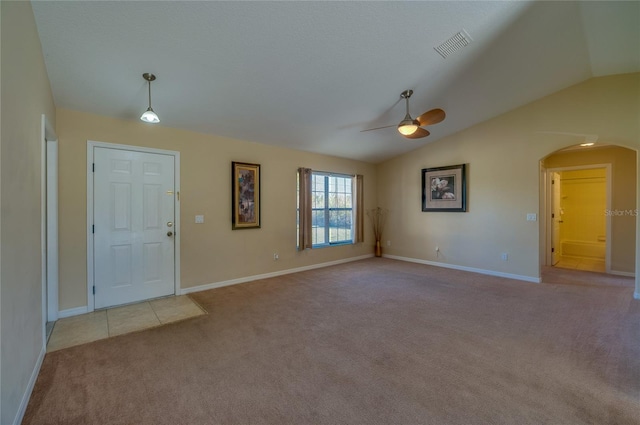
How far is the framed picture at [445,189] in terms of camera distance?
5.54 metres

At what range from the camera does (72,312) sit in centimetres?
330

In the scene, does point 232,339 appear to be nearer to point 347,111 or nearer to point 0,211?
point 0,211

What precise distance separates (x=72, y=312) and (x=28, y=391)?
5.71 ft

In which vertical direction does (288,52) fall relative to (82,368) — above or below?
above

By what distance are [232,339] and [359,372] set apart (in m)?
1.29

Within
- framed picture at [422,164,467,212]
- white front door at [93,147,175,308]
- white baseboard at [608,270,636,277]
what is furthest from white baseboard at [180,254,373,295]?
white baseboard at [608,270,636,277]

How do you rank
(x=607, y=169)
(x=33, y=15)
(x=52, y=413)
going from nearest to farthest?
1. (x=52, y=413)
2. (x=33, y=15)
3. (x=607, y=169)

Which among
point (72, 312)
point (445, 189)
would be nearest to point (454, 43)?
point (445, 189)

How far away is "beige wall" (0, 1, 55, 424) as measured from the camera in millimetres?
1522

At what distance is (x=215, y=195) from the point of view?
4383 millimetres

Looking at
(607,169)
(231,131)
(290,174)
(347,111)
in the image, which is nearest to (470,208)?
(607,169)

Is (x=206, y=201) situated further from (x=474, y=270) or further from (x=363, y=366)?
(x=474, y=270)

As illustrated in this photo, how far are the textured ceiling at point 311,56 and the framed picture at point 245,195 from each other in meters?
0.61

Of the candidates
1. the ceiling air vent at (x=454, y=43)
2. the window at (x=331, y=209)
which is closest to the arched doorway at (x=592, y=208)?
the ceiling air vent at (x=454, y=43)
